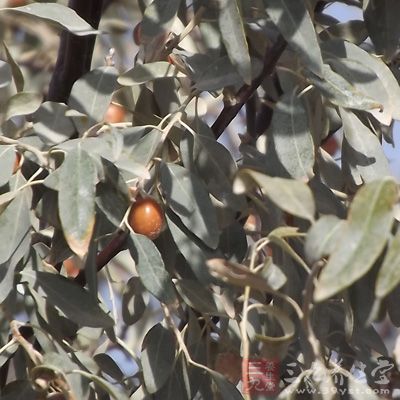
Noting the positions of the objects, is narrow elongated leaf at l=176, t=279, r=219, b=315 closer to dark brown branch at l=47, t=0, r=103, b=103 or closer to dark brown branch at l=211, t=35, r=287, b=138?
dark brown branch at l=211, t=35, r=287, b=138

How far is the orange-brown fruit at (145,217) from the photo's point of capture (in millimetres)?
1021

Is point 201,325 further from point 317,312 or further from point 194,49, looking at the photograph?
point 194,49

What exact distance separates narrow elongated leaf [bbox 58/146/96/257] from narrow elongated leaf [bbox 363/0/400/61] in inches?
13.7

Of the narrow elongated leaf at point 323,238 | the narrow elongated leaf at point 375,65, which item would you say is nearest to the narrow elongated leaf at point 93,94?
the narrow elongated leaf at point 375,65

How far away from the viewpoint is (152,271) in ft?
3.35

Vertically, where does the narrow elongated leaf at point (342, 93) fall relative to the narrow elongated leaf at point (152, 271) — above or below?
above

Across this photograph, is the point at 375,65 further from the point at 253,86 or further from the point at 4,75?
the point at 4,75

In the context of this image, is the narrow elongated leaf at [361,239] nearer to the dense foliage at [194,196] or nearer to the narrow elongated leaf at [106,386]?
the dense foliage at [194,196]

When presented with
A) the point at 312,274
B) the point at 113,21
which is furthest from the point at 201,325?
the point at 113,21

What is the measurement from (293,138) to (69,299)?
269mm

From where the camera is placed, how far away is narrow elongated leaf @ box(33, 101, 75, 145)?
1062 mm

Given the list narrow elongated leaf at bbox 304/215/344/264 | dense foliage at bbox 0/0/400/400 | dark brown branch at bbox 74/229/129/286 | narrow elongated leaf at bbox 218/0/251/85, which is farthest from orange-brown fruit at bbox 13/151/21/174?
narrow elongated leaf at bbox 304/215/344/264

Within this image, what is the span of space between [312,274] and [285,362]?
44cm

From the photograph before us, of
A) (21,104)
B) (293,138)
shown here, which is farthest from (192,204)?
(21,104)
